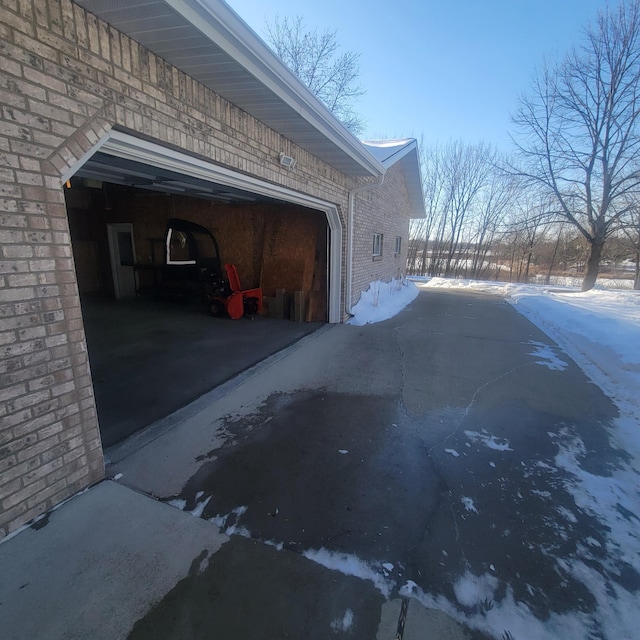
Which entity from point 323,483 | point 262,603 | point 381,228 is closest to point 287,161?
point 323,483

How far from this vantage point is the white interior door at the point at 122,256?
35.3 ft

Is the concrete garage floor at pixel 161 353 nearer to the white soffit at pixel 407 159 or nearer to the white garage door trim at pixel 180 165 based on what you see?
the white garage door trim at pixel 180 165

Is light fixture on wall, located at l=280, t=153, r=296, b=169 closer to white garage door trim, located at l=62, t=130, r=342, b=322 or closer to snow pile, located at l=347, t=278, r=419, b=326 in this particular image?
white garage door trim, located at l=62, t=130, r=342, b=322

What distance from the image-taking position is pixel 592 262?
1719 cm

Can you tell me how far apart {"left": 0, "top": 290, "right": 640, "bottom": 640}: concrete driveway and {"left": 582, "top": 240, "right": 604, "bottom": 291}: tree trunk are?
1617 centimetres

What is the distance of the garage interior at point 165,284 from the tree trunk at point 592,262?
16.4 metres

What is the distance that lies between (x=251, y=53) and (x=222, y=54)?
0.26 metres

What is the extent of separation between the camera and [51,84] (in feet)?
6.73

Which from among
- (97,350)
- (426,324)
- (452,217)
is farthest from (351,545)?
(452,217)

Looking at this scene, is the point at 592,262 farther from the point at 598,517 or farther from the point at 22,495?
the point at 22,495

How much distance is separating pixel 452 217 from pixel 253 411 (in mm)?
30042

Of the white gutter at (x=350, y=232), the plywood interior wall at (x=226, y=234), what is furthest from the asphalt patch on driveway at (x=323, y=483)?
the plywood interior wall at (x=226, y=234)

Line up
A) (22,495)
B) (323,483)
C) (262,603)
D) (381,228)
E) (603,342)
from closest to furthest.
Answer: (262,603)
(22,495)
(323,483)
(603,342)
(381,228)

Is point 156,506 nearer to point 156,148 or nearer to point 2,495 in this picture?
point 2,495
